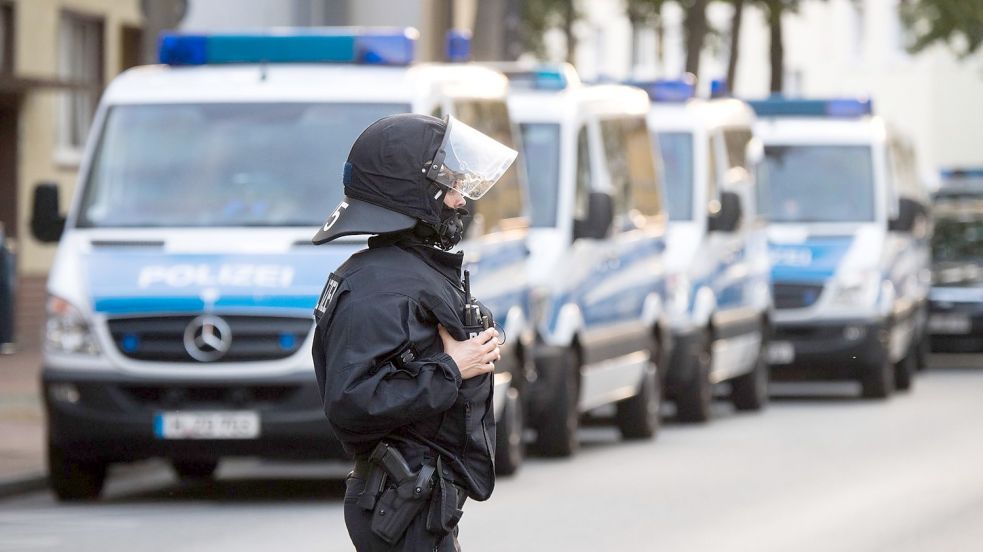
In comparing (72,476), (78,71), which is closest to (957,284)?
(78,71)

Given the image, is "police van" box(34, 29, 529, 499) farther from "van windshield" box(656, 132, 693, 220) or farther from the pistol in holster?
the pistol in holster

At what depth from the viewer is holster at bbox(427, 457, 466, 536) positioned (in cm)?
494

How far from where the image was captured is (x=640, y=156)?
631 inches

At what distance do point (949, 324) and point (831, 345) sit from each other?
4890mm

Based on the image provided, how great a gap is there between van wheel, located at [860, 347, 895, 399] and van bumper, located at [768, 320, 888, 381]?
0.03 metres

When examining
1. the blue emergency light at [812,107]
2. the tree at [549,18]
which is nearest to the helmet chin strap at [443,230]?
the blue emergency light at [812,107]

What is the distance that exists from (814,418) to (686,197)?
1990 mm

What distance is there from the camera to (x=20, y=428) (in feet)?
49.4

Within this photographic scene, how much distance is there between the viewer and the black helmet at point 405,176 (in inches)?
194

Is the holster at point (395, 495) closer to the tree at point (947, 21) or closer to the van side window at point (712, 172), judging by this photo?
the van side window at point (712, 172)

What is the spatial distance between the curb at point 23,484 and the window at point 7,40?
13.4m

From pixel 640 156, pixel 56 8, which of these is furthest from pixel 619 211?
pixel 56 8

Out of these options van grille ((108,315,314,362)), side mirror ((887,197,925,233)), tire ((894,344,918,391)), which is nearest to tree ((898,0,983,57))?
tire ((894,344,918,391))

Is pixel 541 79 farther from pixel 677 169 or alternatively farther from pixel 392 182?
pixel 392 182
